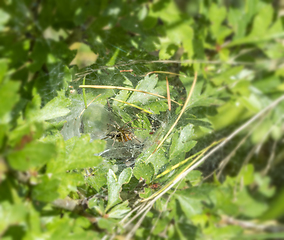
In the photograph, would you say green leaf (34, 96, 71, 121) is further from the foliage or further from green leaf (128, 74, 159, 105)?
green leaf (128, 74, 159, 105)

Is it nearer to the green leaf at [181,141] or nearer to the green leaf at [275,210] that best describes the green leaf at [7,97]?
the green leaf at [181,141]

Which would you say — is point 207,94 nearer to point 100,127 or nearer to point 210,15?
point 210,15

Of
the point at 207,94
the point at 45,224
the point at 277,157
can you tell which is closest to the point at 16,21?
the point at 45,224

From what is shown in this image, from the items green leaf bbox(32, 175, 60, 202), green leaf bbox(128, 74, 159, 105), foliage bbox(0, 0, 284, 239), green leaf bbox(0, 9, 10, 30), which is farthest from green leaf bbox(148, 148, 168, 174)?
green leaf bbox(0, 9, 10, 30)

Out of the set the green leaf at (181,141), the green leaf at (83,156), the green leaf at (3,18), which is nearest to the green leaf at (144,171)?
the green leaf at (181,141)

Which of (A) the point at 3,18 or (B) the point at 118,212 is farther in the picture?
(B) the point at 118,212

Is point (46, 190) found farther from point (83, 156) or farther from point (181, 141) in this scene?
point (181, 141)

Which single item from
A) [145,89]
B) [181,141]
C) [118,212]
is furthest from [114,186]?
[145,89]

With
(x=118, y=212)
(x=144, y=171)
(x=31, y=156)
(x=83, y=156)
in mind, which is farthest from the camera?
(x=144, y=171)

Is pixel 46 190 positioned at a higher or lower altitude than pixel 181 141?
higher
